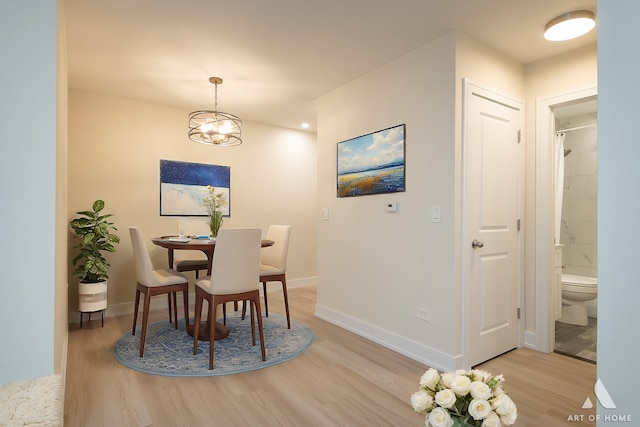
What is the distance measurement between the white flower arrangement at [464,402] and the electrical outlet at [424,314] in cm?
174

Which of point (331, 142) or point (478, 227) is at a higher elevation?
point (331, 142)

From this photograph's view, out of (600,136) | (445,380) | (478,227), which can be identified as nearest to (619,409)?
(445,380)

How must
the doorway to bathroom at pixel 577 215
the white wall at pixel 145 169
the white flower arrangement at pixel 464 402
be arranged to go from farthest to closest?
the white wall at pixel 145 169 → the doorway to bathroom at pixel 577 215 → the white flower arrangement at pixel 464 402

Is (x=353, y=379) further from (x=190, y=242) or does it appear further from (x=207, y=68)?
(x=207, y=68)

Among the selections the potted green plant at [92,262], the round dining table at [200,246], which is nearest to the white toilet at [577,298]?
the round dining table at [200,246]

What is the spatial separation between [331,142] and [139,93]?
7.20 feet

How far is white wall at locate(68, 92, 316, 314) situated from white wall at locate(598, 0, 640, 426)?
387 cm

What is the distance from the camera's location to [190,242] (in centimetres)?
281

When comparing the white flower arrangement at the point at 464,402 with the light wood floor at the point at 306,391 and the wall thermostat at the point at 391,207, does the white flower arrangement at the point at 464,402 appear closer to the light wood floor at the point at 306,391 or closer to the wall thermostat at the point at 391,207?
the light wood floor at the point at 306,391

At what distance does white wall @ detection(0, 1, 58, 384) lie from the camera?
1.41 meters

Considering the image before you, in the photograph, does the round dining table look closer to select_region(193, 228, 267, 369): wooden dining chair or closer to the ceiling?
select_region(193, 228, 267, 369): wooden dining chair

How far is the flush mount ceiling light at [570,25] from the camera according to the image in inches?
86.7

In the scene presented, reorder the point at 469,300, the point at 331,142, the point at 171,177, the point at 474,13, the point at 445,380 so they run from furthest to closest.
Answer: the point at 171,177
the point at 331,142
the point at 469,300
the point at 474,13
the point at 445,380

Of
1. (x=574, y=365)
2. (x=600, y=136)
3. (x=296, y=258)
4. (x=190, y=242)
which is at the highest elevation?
(x=600, y=136)
